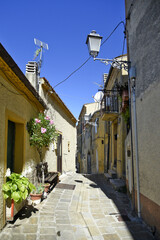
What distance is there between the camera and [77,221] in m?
4.60

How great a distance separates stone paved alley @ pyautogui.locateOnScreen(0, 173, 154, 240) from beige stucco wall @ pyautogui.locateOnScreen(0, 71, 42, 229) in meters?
0.63

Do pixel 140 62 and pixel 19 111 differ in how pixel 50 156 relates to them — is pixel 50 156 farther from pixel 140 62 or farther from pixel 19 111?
pixel 140 62

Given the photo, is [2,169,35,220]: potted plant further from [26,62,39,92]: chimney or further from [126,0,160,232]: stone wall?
[26,62,39,92]: chimney

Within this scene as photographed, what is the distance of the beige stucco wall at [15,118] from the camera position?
3.86 metres

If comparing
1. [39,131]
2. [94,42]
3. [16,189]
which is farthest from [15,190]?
[94,42]

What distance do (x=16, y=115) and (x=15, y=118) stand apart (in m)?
0.08

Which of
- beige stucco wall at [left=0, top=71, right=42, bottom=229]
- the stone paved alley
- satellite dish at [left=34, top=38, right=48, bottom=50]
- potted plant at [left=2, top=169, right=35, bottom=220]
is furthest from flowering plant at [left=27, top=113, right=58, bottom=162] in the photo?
satellite dish at [left=34, top=38, right=48, bottom=50]

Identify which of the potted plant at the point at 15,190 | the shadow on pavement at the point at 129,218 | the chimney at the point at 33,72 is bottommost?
the shadow on pavement at the point at 129,218

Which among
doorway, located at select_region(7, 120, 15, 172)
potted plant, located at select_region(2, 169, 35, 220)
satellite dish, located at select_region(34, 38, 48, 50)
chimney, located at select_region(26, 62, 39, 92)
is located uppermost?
satellite dish, located at select_region(34, 38, 48, 50)

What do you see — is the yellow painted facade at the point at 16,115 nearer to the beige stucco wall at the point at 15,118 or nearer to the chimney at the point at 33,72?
the beige stucco wall at the point at 15,118

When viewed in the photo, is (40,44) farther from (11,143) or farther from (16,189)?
Result: (16,189)

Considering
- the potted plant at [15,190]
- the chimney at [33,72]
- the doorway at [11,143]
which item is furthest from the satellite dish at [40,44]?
the potted plant at [15,190]

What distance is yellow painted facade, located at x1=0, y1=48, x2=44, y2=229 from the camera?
3.86m

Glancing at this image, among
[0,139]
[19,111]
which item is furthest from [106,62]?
[0,139]
